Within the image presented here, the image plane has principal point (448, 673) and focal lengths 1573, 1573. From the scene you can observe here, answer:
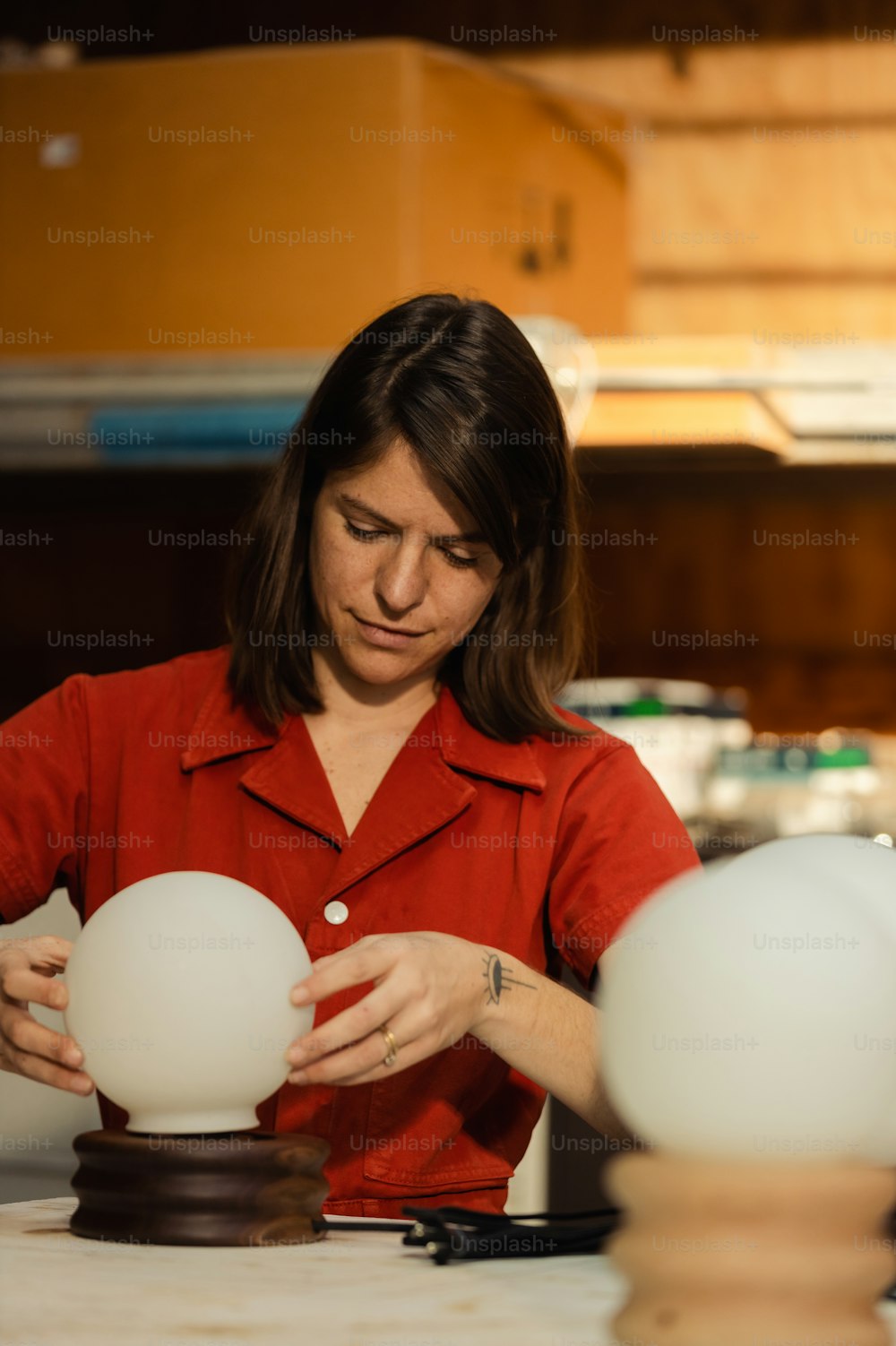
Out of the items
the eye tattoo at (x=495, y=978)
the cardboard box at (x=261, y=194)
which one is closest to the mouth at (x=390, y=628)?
the eye tattoo at (x=495, y=978)

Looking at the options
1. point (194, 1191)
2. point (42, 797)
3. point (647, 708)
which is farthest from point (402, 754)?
point (647, 708)

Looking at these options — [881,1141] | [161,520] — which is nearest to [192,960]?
[881,1141]

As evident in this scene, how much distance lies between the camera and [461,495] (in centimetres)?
143

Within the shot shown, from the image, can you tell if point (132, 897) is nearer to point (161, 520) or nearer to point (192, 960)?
point (192, 960)

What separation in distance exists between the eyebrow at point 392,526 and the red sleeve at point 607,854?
0.92 ft

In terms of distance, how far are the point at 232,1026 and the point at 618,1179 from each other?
1.12 feet

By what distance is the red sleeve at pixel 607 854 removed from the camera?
1.47 m

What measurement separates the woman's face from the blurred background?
0.48m

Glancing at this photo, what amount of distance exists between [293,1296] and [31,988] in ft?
1.05

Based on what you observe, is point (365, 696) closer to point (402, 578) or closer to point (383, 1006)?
point (402, 578)

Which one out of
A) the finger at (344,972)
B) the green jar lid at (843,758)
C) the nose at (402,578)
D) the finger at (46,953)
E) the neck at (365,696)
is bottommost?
the green jar lid at (843,758)

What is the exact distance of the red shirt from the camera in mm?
1470

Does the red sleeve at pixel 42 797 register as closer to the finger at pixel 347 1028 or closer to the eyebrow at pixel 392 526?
the eyebrow at pixel 392 526

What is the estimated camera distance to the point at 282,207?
2.43m
